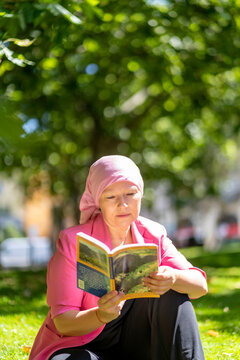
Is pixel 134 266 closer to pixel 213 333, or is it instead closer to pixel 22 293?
pixel 213 333

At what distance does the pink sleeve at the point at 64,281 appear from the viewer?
2434 millimetres

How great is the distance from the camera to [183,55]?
8.99 meters

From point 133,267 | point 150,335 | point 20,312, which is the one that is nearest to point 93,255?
point 133,267

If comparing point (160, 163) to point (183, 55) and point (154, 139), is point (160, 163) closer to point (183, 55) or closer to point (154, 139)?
point (154, 139)

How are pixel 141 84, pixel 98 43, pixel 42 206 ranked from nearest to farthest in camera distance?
pixel 98 43
pixel 141 84
pixel 42 206

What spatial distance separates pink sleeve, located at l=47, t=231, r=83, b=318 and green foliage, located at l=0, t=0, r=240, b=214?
37.3 inches

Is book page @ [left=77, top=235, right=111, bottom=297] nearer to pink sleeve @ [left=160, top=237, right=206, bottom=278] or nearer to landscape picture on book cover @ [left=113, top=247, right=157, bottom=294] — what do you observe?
landscape picture on book cover @ [left=113, top=247, right=157, bottom=294]

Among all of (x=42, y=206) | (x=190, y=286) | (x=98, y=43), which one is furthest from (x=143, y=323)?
(x=42, y=206)

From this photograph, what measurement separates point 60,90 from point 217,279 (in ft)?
15.8

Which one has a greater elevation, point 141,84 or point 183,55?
point 183,55

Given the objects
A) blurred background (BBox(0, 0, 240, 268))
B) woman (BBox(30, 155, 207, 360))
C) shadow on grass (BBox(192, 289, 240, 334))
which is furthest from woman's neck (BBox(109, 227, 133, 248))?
shadow on grass (BBox(192, 289, 240, 334))

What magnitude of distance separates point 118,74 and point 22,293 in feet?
17.3

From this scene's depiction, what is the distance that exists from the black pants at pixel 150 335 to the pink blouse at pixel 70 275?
9 centimetres

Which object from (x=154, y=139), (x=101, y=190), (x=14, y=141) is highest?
→ (x=14, y=141)
